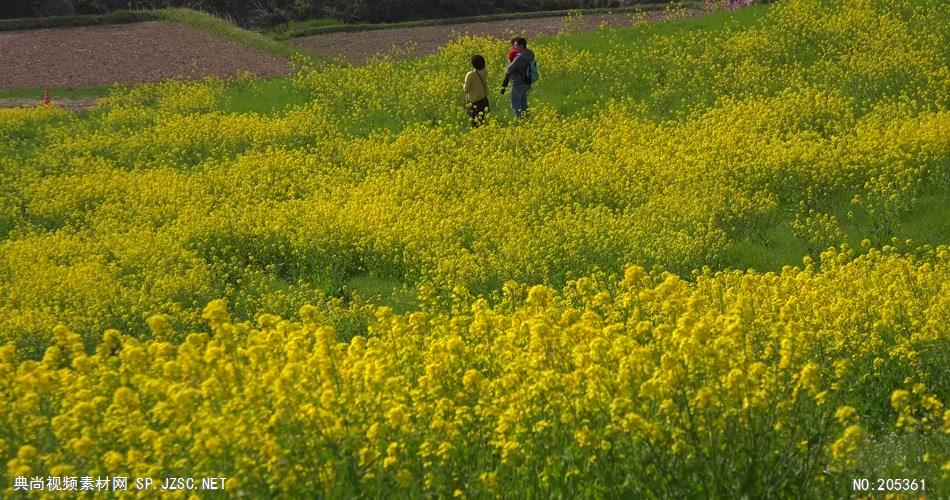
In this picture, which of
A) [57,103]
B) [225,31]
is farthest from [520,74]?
[225,31]

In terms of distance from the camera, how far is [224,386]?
21.8 feet

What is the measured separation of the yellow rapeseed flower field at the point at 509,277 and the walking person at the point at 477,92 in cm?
62

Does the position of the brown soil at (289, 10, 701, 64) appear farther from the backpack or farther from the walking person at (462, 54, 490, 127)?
the backpack

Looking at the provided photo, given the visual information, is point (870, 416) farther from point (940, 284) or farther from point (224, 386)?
point (224, 386)

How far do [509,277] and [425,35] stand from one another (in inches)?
1028

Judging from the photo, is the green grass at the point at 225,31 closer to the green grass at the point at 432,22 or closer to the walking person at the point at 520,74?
the green grass at the point at 432,22

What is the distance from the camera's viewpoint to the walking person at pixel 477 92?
66.4 ft

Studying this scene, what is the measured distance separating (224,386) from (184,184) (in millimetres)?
11991

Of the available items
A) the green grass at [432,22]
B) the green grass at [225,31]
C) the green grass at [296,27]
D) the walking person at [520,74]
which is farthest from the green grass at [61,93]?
the walking person at [520,74]

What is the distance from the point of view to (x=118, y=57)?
112ft

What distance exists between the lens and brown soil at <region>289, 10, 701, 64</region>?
110 feet

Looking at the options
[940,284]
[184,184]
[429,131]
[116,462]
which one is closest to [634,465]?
[116,462]

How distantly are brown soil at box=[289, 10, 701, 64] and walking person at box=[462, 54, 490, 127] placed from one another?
10965mm

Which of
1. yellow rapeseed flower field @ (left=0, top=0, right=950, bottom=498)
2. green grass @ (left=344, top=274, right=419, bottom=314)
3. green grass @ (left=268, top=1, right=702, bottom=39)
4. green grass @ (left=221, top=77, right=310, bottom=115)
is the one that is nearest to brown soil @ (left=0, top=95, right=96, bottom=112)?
yellow rapeseed flower field @ (left=0, top=0, right=950, bottom=498)
